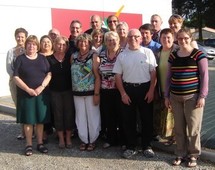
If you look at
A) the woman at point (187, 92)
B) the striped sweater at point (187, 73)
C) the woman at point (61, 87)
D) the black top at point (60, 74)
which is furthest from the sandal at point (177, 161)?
the black top at point (60, 74)

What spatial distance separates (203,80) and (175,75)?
369mm

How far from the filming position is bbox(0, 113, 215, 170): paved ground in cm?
496

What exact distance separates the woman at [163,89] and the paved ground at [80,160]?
285 mm

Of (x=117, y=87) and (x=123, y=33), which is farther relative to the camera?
(x=123, y=33)

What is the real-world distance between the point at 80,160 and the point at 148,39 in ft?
→ 6.71

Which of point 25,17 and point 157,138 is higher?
point 25,17

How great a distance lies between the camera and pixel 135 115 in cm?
539

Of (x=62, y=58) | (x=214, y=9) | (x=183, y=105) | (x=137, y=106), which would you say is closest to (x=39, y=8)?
(x=62, y=58)

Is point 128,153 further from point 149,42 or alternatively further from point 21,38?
point 21,38

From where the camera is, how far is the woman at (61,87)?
565cm

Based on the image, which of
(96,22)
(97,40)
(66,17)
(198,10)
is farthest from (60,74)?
(198,10)

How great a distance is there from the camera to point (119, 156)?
17.7 feet

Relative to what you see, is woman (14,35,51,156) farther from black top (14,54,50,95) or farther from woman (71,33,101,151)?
woman (71,33,101,151)

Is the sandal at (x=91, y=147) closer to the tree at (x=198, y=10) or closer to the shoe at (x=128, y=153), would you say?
the shoe at (x=128, y=153)
